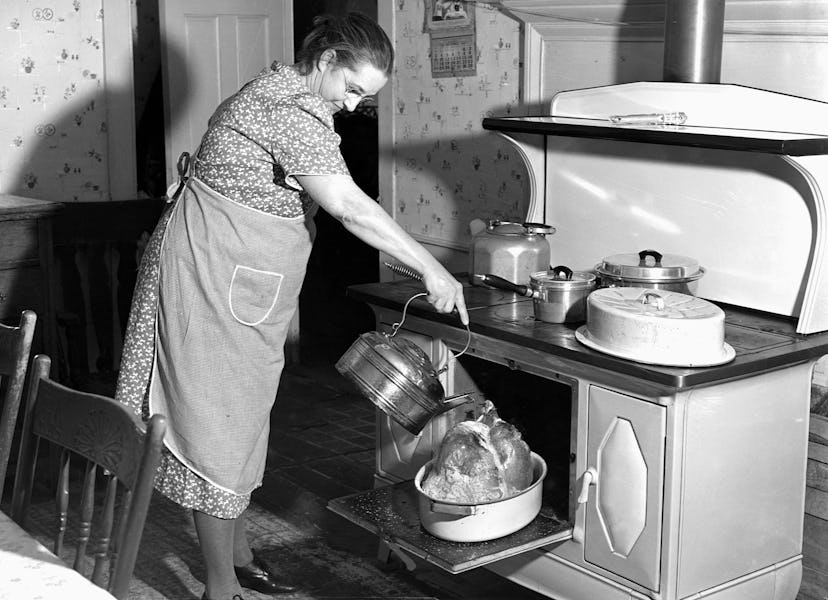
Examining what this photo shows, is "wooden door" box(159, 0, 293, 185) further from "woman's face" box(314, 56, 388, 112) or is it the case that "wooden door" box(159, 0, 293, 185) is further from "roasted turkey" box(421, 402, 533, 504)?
"roasted turkey" box(421, 402, 533, 504)

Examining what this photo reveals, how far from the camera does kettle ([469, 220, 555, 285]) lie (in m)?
3.03

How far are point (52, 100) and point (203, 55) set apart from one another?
75 centimetres

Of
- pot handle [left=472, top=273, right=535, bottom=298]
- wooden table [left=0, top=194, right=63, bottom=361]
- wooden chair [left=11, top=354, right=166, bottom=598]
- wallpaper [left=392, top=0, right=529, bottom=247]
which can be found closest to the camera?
wooden chair [left=11, top=354, right=166, bottom=598]

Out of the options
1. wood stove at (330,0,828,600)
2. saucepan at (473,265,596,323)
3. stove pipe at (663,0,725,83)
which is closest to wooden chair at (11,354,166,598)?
wood stove at (330,0,828,600)

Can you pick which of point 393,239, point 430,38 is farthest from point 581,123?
point 430,38

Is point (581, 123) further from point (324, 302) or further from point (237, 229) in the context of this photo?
point (324, 302)

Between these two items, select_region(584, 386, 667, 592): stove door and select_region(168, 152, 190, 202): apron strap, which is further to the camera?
select_region(168, 152, 190, 202): apron strap

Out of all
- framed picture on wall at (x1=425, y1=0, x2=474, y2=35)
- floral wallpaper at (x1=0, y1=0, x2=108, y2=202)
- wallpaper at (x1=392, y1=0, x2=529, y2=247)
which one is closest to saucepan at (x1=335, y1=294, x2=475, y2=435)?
wallpaper at (x1=392, y1=0, x2=529, y2=247)

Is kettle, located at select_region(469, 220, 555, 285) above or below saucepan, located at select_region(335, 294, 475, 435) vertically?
above

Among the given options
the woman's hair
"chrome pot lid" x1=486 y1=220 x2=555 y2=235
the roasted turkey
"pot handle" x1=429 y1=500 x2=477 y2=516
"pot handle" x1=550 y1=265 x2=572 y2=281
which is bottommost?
"pot handle" x1=429 y1=500 x2=477 y2=516

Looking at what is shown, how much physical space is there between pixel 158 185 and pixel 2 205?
6.11 ft

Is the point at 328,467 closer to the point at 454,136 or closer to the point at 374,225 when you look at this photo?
the point at 454,136

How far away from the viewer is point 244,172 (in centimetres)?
260

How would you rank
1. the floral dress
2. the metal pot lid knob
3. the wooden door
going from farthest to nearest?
1. the wooden door
2. the floral dress
3. the metal pot lid knob
